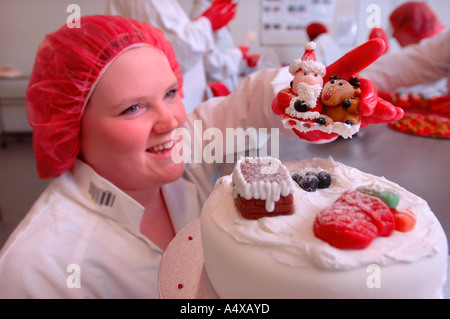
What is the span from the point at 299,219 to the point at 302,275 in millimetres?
101

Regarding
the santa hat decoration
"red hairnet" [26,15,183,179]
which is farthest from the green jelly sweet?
"red hairnet" [26,15,183,179]

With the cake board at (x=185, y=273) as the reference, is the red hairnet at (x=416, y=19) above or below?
above

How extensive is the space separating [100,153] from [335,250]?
68 cm

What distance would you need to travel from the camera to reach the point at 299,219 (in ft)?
1.82

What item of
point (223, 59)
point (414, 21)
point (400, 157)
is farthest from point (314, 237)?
point (414, 21)

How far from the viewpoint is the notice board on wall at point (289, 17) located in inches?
56.5

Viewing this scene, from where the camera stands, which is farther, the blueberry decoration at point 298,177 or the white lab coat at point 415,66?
the white lab coat at point 415,66

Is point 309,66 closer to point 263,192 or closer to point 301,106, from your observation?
point 301,106

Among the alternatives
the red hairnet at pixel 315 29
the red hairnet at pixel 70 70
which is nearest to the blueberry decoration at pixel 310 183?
the red hairnet at pixel 70 70

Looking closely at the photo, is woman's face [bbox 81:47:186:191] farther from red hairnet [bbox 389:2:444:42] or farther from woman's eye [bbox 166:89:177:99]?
red hairnet [bbox 389:2:444:42]

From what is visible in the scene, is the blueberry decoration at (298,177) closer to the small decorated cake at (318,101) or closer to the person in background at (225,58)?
the small decorated cake at (318,101)

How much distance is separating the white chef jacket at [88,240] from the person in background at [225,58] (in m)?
1.08

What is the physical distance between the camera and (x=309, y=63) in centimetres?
57

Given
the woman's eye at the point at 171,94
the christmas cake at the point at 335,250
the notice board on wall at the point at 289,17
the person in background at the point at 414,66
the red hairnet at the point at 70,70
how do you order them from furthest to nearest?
the person in background at the point at 414,66 → the notice board on wall at the point at 289,17 → the woman's eye at the point at 171,94 → the red hairnet at the point at 70,70 → the christmas cake at the point at 335,250
